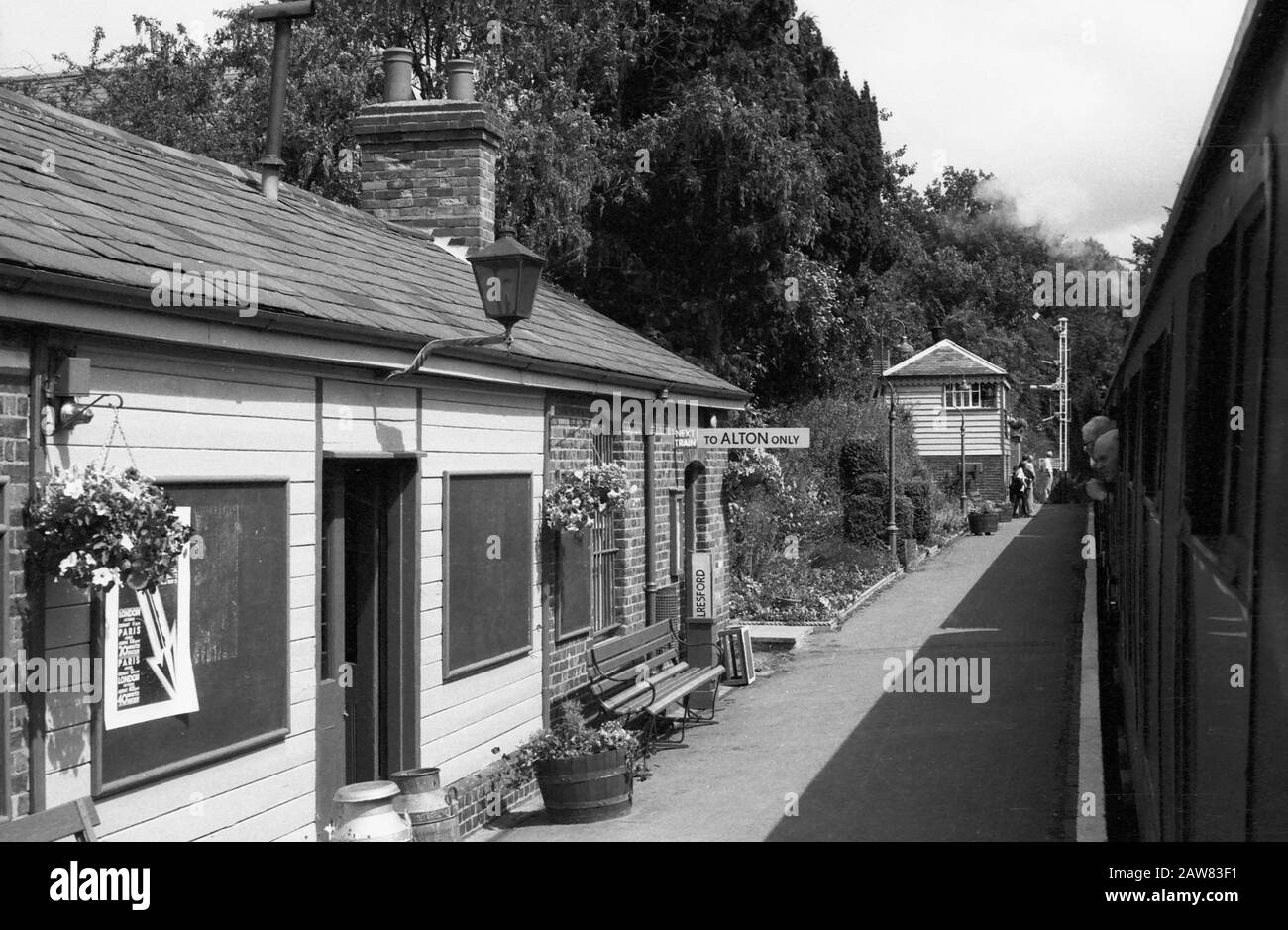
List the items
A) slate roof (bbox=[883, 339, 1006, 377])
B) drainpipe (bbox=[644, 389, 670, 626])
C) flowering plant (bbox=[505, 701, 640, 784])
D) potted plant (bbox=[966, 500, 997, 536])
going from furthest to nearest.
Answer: slate roof (bbox=[883, 339, 1006, 377]) < potted plant (bbox=[966, 500, 997, 536]) < drainpipe (bbox=[644, 389, 670, 626]) < flowering plant (bbox=[505, 701, 640, 784])

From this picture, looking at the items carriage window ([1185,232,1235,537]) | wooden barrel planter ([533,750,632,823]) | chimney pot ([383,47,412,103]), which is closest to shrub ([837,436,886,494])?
chimney pot ([383,47,412,103])

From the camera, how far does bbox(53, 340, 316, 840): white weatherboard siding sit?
15.6 ft

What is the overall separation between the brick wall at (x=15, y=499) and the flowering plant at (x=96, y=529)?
68 millimetres

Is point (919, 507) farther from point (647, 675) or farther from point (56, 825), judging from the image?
point (56, 825)

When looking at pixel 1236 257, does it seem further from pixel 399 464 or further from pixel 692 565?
pixel 692 565

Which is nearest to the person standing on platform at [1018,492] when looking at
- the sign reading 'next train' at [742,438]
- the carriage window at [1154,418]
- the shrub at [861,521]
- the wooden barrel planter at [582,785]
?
the shrub at [861,521]

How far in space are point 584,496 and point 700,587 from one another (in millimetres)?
4108

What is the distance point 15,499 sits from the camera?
14.5 ft

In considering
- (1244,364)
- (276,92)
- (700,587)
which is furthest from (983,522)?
(1244,364)

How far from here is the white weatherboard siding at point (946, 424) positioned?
4478cm

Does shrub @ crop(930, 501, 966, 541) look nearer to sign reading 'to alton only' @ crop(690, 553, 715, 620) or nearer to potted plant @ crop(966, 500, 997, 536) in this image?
potted plant @ crop(966, 500, 997, 536)

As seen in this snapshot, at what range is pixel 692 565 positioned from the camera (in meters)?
13.5

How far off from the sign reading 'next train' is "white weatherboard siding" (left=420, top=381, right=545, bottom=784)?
4106mm
